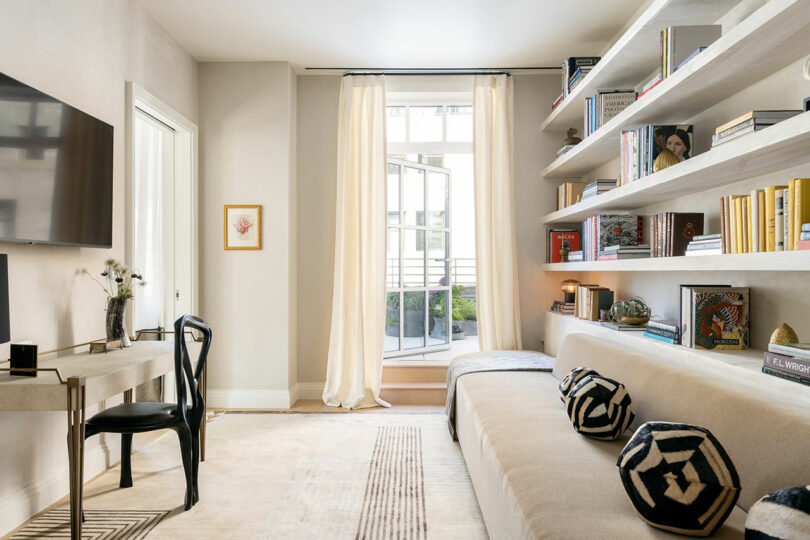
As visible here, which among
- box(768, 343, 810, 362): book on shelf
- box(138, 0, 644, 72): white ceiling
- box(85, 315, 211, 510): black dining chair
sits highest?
box(138, 0, 644, 72): white ceiling

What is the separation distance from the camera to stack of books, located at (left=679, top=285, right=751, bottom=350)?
2162 mm

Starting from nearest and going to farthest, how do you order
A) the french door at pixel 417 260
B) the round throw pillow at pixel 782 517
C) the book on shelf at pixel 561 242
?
the round throw pillow at pixel 782 517 < the book on shelf at pixel 561 242 < the french door at pixel 417 260

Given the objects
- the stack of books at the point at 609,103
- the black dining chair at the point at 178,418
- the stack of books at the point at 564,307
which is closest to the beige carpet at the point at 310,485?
the black dining chair at the point at 178,418

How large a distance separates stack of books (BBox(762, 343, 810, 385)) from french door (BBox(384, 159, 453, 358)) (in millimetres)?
2978

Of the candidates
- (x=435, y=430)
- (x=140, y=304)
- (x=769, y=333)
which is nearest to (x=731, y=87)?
(x=769, y=333)

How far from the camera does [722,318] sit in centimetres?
218

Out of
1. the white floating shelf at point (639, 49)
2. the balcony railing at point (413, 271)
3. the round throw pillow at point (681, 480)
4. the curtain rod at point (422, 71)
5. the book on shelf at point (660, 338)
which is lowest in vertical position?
the round throw pillow at point (681, 480)

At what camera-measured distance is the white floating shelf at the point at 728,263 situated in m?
1.56

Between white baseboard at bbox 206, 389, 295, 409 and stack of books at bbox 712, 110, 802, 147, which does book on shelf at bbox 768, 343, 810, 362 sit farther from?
white baseboard at bbox 206, 389, 295, 409

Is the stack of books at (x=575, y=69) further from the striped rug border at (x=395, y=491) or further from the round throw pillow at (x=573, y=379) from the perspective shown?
the striped rug border at (x=395, y=491)

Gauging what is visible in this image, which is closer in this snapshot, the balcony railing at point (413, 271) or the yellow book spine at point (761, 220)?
the yellow book spine at point (761, 220)

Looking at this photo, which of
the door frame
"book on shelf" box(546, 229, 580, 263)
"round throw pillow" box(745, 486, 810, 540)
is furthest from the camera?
"book on shelf" box(546, 229, 580, 263)

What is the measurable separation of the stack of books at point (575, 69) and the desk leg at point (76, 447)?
10.9ft

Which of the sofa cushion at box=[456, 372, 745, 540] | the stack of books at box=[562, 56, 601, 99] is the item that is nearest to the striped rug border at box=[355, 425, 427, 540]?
the sofa cushion at box=[456, 372, 745, 540]
